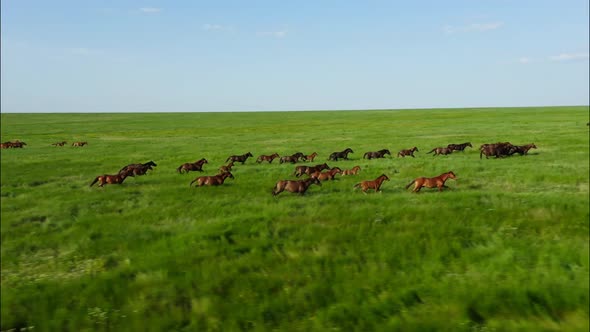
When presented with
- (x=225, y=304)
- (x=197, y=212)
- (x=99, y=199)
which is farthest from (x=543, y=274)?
(x=99, y=199)

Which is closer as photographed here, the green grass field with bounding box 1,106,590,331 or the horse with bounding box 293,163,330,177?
the green grass field with bounding box 1,106,590,331

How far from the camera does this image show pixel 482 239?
9.16m

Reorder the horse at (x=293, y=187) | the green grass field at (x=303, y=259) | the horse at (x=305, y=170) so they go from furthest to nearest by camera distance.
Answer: the horse at (x=305, y=170)
the horse at (x=293, y=187)
the green grass field at (x=303, y=259)

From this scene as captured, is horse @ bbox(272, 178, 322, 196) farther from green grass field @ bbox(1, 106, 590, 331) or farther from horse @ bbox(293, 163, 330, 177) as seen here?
horse @ bbox(293, 163, 330, 177)

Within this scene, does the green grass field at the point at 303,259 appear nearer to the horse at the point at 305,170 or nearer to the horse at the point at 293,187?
the horse at the point at 293,187

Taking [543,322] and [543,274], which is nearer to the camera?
[543,322]

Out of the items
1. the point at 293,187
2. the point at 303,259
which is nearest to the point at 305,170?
the point at 293,187

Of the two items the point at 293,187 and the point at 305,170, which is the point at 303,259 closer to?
the point at 293,187

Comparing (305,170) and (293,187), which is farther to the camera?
(305,170)

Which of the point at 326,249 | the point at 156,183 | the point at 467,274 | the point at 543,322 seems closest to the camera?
the point at 543,322

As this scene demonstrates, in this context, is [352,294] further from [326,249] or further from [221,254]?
[221,254]

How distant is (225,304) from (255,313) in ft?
2.03

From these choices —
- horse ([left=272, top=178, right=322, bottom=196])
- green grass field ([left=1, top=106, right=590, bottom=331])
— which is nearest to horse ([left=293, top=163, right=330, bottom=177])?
green grass field ([left=1, top=106, right=590, bottom=331])

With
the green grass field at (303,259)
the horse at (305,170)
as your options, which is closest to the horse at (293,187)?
the green grass field at (303,259)
